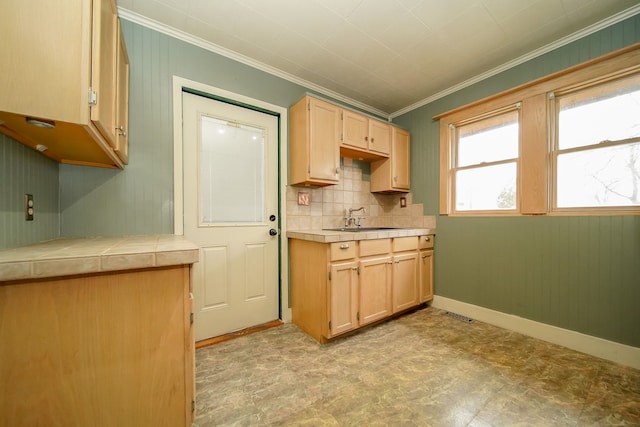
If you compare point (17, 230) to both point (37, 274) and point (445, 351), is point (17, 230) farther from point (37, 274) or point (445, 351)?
point (445, 351)

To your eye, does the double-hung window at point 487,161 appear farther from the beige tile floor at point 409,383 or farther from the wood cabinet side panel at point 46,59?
the wood cabinet side panel at point 46,59

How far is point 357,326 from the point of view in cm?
210

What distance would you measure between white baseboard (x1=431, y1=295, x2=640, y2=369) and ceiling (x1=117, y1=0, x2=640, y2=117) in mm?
2451

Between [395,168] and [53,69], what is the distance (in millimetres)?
2881

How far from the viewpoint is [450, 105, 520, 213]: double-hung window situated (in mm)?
2330

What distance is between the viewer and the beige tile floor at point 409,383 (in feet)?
4.08

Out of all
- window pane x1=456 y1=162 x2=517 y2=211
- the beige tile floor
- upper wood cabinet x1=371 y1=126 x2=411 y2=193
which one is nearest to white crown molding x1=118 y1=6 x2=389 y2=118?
upper wood cabinet x1=371 y1=126 x2=411 y2=193

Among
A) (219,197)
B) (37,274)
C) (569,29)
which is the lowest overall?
(37,274)

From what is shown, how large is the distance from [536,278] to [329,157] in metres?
2.24

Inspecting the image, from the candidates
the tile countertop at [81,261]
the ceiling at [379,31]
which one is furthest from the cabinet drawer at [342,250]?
the ceiling at [379,31]

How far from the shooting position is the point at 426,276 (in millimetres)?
2775

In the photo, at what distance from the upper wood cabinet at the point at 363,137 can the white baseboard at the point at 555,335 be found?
1973 mm

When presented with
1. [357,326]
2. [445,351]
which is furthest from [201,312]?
[445,351]

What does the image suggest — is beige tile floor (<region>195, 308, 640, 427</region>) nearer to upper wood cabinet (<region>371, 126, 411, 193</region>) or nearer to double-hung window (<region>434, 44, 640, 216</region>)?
double-hung window (<region>434, 44, 640, 216</region>)
